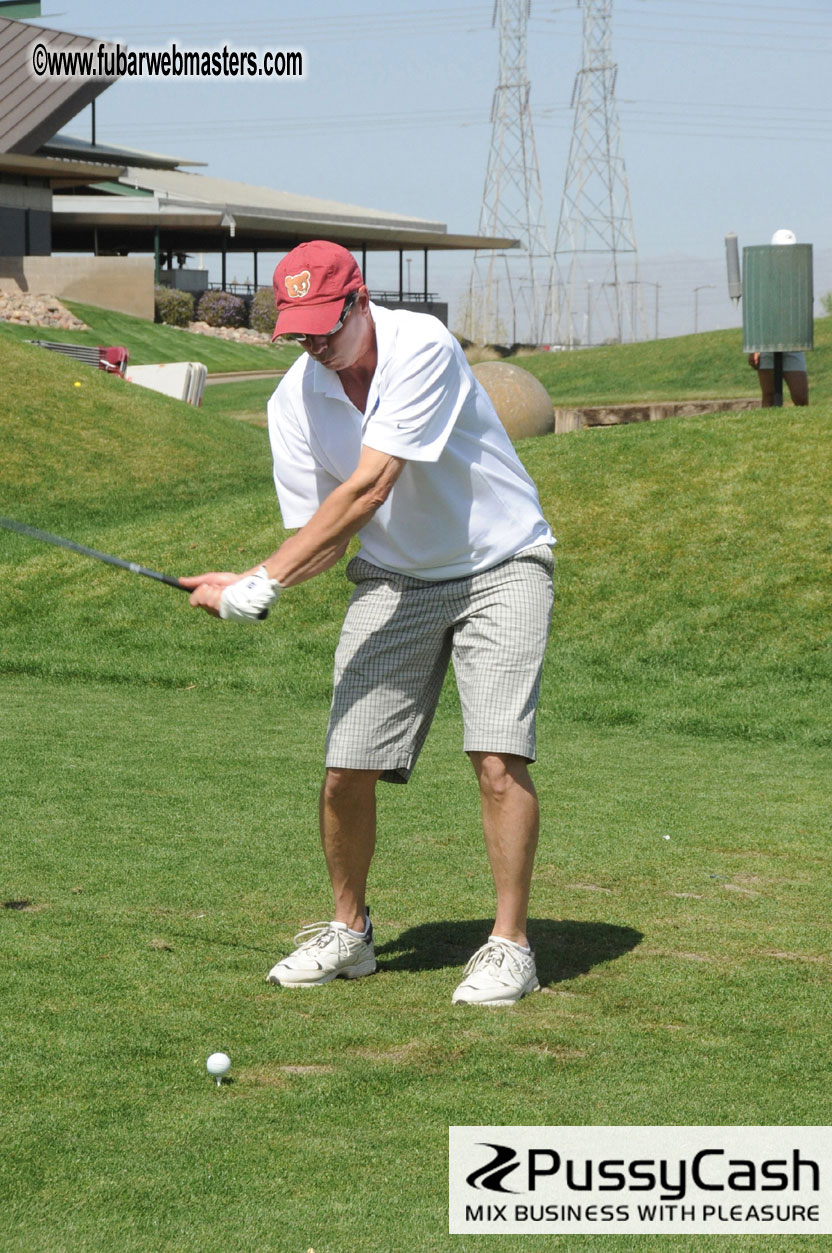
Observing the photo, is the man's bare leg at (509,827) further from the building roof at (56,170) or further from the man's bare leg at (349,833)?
the building roof at (56,170)

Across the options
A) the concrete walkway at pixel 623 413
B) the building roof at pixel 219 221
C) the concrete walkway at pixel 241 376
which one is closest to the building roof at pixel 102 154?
the building roof at pixel 219 221

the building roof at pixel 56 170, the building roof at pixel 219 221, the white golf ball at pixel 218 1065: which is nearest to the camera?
the white golf ball at pixel 218 1065

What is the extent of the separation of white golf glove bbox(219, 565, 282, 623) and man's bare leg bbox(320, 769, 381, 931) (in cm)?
56

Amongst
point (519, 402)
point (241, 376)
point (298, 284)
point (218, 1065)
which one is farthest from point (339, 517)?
point (241, 376)

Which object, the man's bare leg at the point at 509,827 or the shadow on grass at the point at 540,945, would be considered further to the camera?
the shadow on grass at the point at 540,945

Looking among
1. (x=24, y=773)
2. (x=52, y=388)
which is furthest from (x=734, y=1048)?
(x=52, y=388)

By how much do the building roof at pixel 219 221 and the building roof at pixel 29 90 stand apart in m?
4.53

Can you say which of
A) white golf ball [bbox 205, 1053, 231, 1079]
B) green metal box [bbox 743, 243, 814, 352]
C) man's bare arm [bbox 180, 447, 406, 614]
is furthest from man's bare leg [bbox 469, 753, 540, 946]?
green metal box [bbox 743, 243, 814, 352]

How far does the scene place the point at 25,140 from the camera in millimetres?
47938

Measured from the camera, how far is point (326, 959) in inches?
166

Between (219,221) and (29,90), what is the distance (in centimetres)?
729

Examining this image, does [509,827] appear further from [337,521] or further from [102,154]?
[102,154]

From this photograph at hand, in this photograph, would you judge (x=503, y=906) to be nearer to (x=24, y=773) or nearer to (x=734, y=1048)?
(x=734, y=1048)

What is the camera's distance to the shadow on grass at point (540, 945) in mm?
4449
